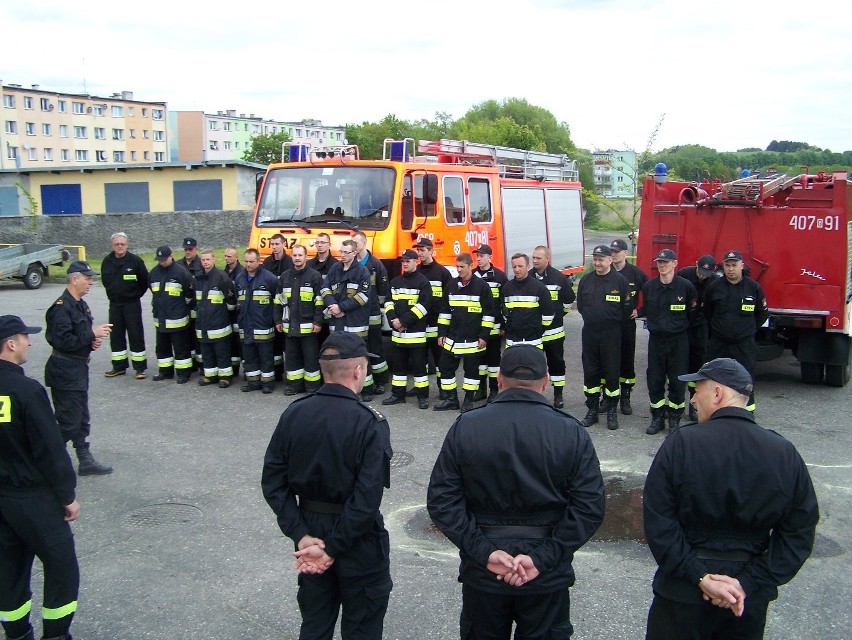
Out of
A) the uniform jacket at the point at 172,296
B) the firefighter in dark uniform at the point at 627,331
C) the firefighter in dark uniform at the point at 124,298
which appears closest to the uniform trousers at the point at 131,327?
the firefighter in dark uniform at the point at 124,298

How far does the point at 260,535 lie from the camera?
18.7 feet

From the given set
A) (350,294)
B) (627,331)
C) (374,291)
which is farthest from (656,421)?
(350,294)

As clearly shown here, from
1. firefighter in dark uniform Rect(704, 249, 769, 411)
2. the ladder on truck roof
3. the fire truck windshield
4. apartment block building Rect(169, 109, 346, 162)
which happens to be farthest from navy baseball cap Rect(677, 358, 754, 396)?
apartment block building Rect(169, 109, 346, 162)

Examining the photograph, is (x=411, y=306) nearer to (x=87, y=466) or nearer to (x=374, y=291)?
(x=374, y=291)

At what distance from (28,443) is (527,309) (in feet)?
18.6

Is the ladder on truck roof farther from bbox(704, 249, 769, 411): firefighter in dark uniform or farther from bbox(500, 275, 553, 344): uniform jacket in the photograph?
bbox(704, 249, 769, 411): firefighter in dark uniform

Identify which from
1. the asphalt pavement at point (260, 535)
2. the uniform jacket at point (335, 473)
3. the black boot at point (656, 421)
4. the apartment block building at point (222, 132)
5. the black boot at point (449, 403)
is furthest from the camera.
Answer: the apartment block building at point (222, 132)

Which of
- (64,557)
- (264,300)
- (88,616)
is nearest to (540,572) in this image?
(64,557)

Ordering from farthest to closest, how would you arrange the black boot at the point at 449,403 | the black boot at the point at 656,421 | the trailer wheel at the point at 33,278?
the trailer wheel at the point at 33,278, the black boot at the point at 449,403, the black boot at the point at 656,421

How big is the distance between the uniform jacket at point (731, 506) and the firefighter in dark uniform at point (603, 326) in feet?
17.2

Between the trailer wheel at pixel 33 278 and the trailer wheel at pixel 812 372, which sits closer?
the trailer wheel at pixel 812 372

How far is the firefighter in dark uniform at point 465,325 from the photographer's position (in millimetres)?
8852

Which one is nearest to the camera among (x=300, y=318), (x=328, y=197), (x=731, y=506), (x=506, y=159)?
(x=731, y=506)

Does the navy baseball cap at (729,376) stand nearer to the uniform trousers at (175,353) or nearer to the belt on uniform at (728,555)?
the belt on uniform at (728,555)
